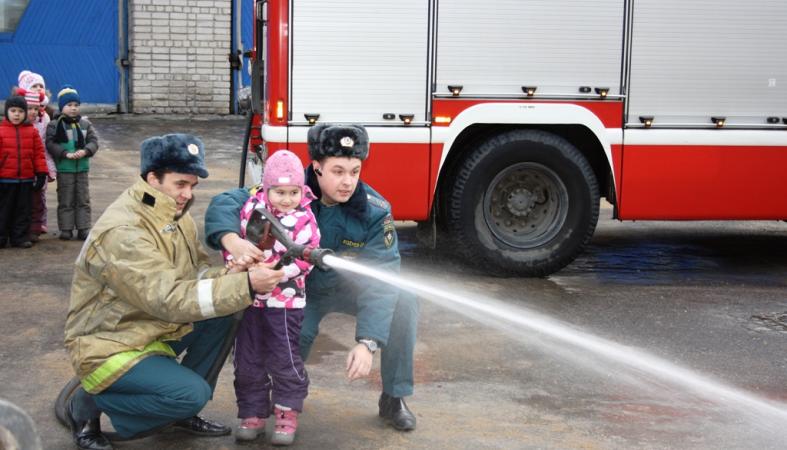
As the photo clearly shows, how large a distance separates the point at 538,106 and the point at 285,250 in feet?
13.5

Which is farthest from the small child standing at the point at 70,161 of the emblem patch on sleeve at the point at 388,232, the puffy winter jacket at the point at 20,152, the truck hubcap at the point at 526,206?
the emblem patch on sleeve at the point at 388,232

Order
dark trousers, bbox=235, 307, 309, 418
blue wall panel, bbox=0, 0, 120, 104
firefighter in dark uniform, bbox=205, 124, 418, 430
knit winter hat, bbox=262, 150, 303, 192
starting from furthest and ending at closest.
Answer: blue wall panel, bbox=0, 0, 120, 104
firefighter in dark uniform, bbox=205, 124, 418, 430
dark trousers, bbox=235, 307, 309, 418
knit winter hat, bbox=262, 150, 303, 192

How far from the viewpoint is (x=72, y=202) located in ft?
31.6

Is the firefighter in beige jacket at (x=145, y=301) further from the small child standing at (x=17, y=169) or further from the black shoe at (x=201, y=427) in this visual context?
the small child standing at (x=17, y=169)

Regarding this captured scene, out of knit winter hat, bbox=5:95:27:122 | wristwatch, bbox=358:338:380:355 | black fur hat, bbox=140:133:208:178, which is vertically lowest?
wristwatch, bbox=358:338:380:355

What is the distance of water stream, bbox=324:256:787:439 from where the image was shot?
5223 millimetres

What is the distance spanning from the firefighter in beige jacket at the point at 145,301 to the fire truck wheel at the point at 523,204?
13.1 feet

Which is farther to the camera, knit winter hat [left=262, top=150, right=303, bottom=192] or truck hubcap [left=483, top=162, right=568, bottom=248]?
truck hubcap [left=483, top=162, right=568, bottom=248]

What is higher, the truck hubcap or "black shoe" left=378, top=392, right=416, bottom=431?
the truck hubcap

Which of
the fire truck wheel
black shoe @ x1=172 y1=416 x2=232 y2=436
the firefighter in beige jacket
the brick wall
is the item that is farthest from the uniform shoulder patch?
the brick wall

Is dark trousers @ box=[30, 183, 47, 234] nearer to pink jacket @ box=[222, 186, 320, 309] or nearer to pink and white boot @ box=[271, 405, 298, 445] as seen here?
pink jacket @ box=[222, 186, 320, 309]

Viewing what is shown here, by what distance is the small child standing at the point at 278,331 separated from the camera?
4.54 metres

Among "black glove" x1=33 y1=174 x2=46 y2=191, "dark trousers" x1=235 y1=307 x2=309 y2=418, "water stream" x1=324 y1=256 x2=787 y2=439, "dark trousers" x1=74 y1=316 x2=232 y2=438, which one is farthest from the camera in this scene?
"black glove" x1=33 y1=174 x2=46 y2=191

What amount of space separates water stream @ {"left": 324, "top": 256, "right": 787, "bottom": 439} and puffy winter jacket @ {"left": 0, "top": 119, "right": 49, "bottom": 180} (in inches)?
132
